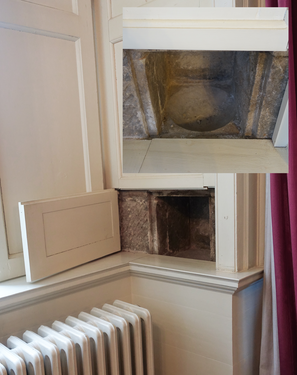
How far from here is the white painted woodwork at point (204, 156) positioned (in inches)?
22.4

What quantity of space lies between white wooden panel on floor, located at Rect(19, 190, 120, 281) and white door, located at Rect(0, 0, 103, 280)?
13 cm

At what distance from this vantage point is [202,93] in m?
0.58

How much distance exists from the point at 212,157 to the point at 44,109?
3.93 ft

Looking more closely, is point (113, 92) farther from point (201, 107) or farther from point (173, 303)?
point (201, 107)

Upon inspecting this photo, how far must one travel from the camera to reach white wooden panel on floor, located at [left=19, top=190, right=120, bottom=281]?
53.8 inches

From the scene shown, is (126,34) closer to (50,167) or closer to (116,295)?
(50,167)

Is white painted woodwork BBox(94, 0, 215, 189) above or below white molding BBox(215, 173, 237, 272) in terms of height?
above

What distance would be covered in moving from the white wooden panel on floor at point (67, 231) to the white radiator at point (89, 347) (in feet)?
0.83

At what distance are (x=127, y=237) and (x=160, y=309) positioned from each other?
0.44m

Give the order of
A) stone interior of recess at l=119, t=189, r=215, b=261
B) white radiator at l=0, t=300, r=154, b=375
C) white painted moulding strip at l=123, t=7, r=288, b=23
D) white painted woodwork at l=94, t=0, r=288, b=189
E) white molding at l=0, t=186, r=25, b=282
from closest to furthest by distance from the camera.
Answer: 1. white painted moulding strip at l=123, t=7, r=288, b=23
2. white radiator at l=0, t=300, r=154, b=375
3. white molding at l=0, t=186, r=25, b=282
4. white painted woodwork at l=94, t=0, r=288, b=189
5. stone interior of recess at l=119, t=189, r=215, b=261

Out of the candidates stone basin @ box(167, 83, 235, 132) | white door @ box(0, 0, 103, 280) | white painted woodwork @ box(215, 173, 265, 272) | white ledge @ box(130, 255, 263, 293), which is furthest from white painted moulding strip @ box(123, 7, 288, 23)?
white door @ box(0, 0, 103, 280)

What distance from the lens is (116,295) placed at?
1.61m

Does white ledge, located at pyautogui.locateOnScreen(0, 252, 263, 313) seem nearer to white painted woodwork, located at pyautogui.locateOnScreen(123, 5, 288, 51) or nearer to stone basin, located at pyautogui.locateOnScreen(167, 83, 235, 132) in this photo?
stone basin, located at pyautogui.locateOnScreen(167, 83, 235, 132)

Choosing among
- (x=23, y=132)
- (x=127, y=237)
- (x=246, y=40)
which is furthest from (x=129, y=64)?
(x=127, y=237)
